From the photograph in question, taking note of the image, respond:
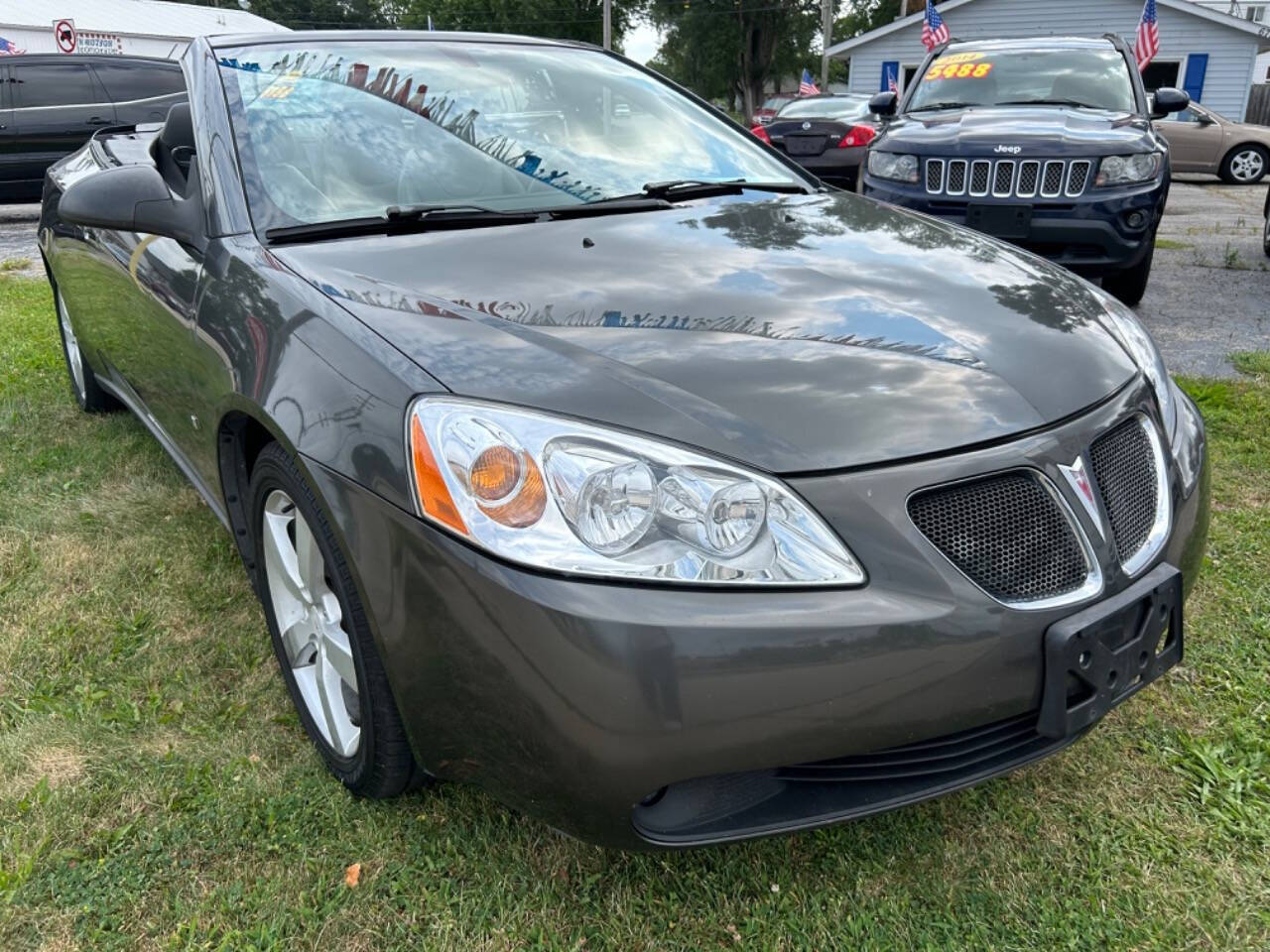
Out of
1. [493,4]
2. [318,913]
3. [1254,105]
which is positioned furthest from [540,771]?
[493,4]

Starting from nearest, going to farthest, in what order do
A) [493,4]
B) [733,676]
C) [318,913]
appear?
[733,676]
[318,913]
[493,4]

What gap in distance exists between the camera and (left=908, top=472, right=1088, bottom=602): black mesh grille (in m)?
1.51

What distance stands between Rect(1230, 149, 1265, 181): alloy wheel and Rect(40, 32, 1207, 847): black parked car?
51.1 feet

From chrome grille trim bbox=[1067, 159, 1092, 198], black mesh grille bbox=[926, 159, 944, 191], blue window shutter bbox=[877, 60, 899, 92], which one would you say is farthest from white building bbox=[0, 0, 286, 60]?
chrome grille trim bbox=[1067, 159, 1092, 198]

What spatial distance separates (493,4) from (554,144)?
50.1 meters

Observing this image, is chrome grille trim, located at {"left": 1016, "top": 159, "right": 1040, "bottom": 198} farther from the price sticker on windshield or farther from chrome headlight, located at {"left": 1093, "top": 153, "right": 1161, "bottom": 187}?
the price sticker on windshield

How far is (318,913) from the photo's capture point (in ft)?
5.74

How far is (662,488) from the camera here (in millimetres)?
1463

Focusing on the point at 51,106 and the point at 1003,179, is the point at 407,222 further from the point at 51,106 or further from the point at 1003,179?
the point at 51,106

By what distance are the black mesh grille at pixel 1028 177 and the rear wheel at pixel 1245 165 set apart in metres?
12.0

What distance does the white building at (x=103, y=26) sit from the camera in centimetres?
2333

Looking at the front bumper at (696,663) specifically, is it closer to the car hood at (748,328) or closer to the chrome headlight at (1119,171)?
the car hood at (748,328)

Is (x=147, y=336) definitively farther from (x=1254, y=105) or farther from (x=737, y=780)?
(x=1254, y=105)

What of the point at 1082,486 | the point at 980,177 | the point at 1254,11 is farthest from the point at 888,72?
the point at 1254,11
